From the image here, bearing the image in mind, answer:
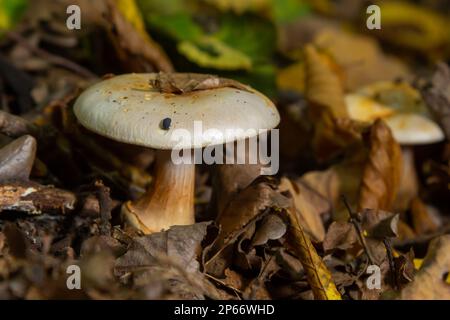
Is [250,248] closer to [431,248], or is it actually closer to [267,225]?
[267,225]

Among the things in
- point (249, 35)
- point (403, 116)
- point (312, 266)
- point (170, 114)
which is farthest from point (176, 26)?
point (312, 266)

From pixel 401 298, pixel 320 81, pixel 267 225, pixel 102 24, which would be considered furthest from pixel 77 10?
pixel 401 298

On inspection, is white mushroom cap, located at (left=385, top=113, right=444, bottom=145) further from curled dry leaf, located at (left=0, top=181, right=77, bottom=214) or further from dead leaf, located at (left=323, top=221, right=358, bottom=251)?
curled dry leaf, located at (left=0, top=181, right=77, bottom=214)

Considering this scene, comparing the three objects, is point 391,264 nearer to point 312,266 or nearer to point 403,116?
point 312,266

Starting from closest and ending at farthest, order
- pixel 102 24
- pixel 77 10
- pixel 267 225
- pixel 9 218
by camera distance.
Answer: pixel 267 225, pixel 9 218, pixel 77 10, pixel 102 24

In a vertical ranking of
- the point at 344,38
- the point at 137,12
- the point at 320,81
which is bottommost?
the point at 344,38

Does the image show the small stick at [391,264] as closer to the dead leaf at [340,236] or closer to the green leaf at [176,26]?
the dead leaf at [340,236]

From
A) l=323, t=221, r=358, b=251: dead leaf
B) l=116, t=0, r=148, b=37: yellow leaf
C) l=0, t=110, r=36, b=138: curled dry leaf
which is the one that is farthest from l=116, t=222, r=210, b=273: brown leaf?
l=116, t=0, r=148, b=37: yellow leaf

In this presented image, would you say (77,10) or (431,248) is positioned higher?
(77,10)
